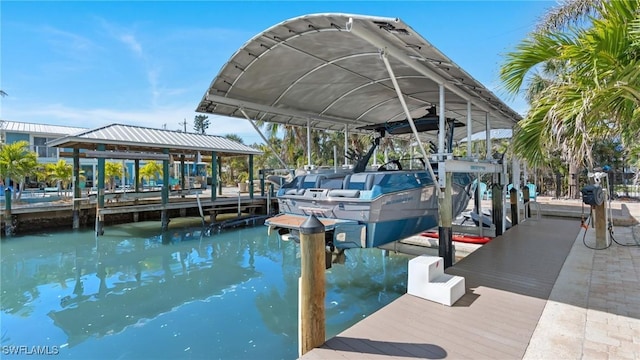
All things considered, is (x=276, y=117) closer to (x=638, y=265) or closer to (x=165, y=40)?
(x=165, y=40)

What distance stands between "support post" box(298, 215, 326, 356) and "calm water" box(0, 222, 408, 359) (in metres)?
1.63

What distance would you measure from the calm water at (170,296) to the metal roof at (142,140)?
11.8ft

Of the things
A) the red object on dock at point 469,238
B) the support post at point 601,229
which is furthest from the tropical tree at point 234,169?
the support post at point 601,229

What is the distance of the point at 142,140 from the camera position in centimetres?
1284

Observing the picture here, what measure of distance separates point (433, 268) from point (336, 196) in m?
1.70

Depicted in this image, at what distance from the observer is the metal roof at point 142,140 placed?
11727 millimetres

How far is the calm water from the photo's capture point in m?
4.57

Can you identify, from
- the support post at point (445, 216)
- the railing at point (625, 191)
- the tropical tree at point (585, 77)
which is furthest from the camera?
the railing at point (625, 191)

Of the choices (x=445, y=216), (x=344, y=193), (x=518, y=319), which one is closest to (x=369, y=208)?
(x=344, y=193)

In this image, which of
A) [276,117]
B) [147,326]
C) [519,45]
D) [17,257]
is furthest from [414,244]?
[17,257]

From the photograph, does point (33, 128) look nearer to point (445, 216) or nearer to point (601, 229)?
point (445, 216)

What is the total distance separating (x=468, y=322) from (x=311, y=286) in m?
1.65

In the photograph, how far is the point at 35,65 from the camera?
8.94m

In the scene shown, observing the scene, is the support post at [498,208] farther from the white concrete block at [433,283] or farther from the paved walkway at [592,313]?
the white concrete block at [433,283]
